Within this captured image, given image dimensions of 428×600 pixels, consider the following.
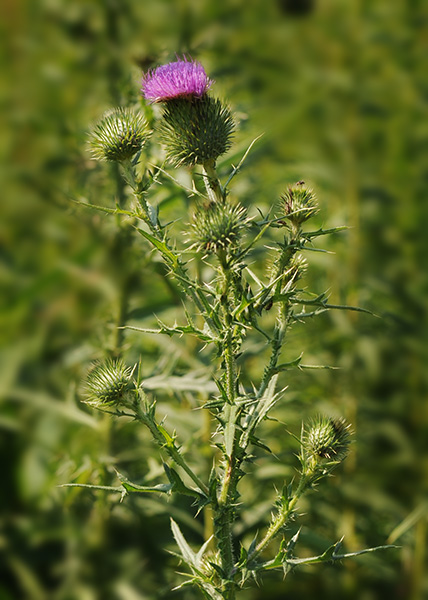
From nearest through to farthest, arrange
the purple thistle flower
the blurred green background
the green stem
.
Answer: the green stem < the purple thistle flower < the blurred green background

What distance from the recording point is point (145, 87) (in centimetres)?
98

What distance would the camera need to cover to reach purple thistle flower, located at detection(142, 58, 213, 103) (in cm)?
94

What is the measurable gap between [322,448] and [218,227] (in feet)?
1.17

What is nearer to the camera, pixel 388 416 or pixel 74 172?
pixel 74 172

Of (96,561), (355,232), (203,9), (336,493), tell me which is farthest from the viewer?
(203,9)

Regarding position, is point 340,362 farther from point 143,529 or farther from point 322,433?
point 322,433

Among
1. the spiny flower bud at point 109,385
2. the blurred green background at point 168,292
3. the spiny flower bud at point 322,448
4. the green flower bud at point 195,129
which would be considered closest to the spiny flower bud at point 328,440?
the spiny flower bud at point 322,448

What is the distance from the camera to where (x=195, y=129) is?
3.09 ft

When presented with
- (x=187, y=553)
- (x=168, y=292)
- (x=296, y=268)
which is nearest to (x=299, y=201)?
(x=296, y=268)

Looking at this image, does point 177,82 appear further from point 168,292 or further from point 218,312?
point 168,292

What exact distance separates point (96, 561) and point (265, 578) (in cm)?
48

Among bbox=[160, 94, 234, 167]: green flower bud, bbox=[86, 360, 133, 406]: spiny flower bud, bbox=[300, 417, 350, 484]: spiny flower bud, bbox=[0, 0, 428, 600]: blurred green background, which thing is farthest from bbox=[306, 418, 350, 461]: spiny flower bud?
bbox=[0, 0, 428, 600]: blurred green background

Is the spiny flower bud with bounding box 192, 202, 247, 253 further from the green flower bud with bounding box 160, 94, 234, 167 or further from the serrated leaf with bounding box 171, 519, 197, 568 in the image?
the serrated leaf with bounding box 171, 519, 197, 568

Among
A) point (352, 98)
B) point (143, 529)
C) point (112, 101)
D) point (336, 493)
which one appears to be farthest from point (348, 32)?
point (143, 529)
